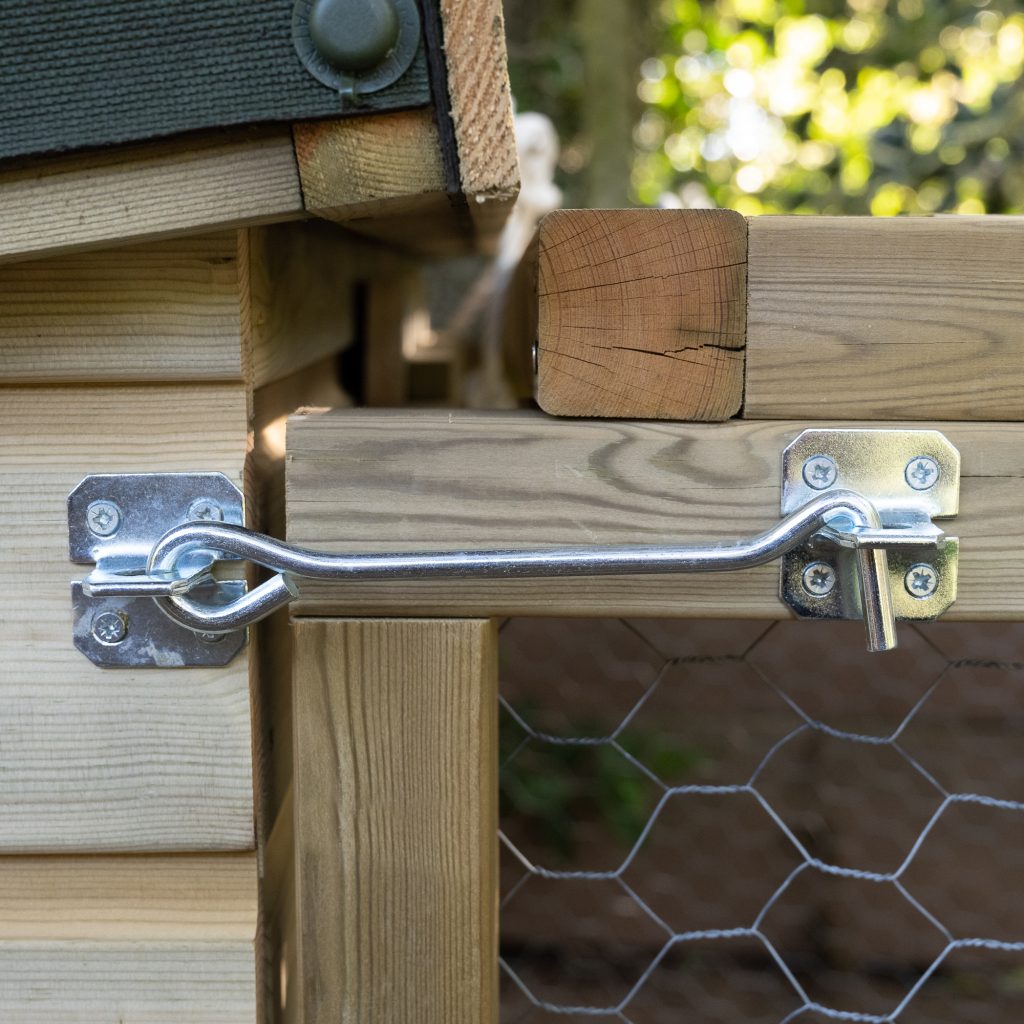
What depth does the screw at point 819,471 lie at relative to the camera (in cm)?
57

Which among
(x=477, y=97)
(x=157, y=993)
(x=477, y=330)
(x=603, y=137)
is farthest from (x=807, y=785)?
(x=477, y=97)

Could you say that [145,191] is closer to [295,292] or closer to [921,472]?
[295,292]

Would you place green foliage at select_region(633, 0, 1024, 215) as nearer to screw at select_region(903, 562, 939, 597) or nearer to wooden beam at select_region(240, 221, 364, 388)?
wooden beam at select_region(240, 221, 364, 388)

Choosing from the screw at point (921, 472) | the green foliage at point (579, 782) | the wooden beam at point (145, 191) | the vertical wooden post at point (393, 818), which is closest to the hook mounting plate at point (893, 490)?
the screw at point (921, 472)

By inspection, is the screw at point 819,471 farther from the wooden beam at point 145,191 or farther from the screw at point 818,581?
the wooden beam at point 145,191

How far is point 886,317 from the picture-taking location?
0.55 meters

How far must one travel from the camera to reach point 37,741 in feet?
2.00

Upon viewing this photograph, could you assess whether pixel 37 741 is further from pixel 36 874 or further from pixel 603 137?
pixel 603 137

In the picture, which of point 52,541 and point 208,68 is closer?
point 208,68

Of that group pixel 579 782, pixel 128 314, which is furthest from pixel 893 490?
pixel 579 782

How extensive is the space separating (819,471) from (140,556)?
394mm

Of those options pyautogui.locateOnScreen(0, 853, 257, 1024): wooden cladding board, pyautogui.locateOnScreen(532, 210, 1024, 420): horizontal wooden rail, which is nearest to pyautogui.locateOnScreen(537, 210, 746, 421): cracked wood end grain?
pyautogui.locateOnScreen(532, 210, 1024, 420): horizontal wooden rail

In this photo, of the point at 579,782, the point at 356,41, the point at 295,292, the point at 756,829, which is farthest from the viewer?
the point at 756,829

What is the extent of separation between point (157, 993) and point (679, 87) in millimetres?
3473
